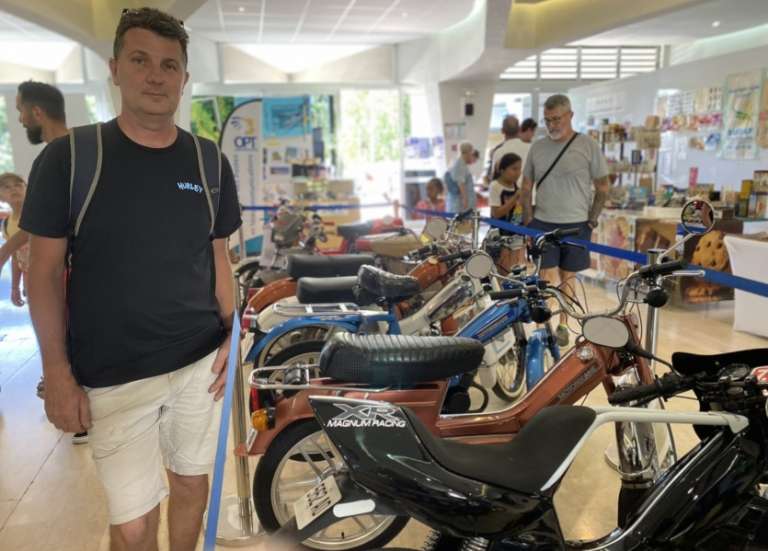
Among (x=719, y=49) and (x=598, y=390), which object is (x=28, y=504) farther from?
(x=719, y=49)

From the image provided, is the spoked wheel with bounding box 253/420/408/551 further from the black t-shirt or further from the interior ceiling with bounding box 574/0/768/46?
the interior ceiling with bounding box 574/0/768/46

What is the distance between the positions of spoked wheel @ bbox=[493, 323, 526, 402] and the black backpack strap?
197 cm

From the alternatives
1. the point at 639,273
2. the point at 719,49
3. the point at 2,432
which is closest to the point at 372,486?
the point at 639,273

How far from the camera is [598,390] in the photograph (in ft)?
10.8

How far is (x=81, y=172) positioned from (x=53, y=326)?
1.11ft

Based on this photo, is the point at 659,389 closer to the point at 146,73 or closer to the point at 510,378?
the point at 146,73

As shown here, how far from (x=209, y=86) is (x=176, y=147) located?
9975mm

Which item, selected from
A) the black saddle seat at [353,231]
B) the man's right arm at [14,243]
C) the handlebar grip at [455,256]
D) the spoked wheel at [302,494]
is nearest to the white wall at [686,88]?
the black saddle seat at [353,231]

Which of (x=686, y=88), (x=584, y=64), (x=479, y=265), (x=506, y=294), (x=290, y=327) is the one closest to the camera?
(x=506, y=294)

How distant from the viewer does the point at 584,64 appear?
1099 centimetres

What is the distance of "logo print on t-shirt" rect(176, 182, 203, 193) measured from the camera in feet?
4.36

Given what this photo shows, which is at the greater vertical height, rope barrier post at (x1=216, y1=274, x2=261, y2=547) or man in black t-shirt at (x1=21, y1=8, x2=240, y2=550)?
man in black t-shirt at (x1=21, y1=8, x2=240, y2=550)

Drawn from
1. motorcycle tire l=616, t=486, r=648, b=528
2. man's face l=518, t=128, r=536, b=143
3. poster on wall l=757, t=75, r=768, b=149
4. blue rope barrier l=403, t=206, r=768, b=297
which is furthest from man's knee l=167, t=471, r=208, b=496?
poster on wall l=757, t=75, r=768, b=149

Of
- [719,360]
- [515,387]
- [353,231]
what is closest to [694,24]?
[353,231]
